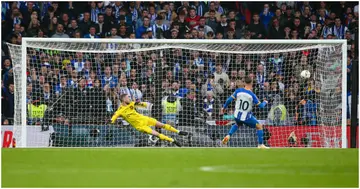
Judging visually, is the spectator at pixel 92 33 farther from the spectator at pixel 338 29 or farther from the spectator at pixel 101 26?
the spectator at pixel 338 29

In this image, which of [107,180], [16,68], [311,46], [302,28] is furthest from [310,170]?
[302,28]

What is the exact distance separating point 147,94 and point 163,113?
0.48 metres

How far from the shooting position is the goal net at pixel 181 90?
13164mm

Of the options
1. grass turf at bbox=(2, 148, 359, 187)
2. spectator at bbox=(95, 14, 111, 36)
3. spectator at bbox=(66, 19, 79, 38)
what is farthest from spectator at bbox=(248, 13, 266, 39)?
grass turf at bbox=(2, 148, 359, 187)

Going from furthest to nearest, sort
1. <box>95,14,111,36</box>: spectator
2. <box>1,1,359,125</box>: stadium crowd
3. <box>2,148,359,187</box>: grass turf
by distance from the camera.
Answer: <box>95,14,111,36</box>: spectator → <box>1,1,359,125</box>: stadium crowd → <box>2,148,359,187</box>: grass turf

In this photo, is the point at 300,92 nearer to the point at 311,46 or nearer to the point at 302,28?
the point at 311,46

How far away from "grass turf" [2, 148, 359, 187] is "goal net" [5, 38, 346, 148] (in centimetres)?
398

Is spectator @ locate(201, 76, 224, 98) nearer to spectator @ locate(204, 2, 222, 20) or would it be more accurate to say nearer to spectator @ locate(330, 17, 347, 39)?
spectator @ locate(204, 2, 222, 20)

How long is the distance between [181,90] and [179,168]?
637cm

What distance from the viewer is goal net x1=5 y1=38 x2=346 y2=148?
13164 millimetres

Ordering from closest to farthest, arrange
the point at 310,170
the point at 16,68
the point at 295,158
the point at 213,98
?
the point at 310,170 < the point at 295,158 < the point at 16,68 < the point at 213,98

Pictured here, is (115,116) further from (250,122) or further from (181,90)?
(250,122)

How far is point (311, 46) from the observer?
13.3 metres

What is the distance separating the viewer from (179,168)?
24.8 ft
